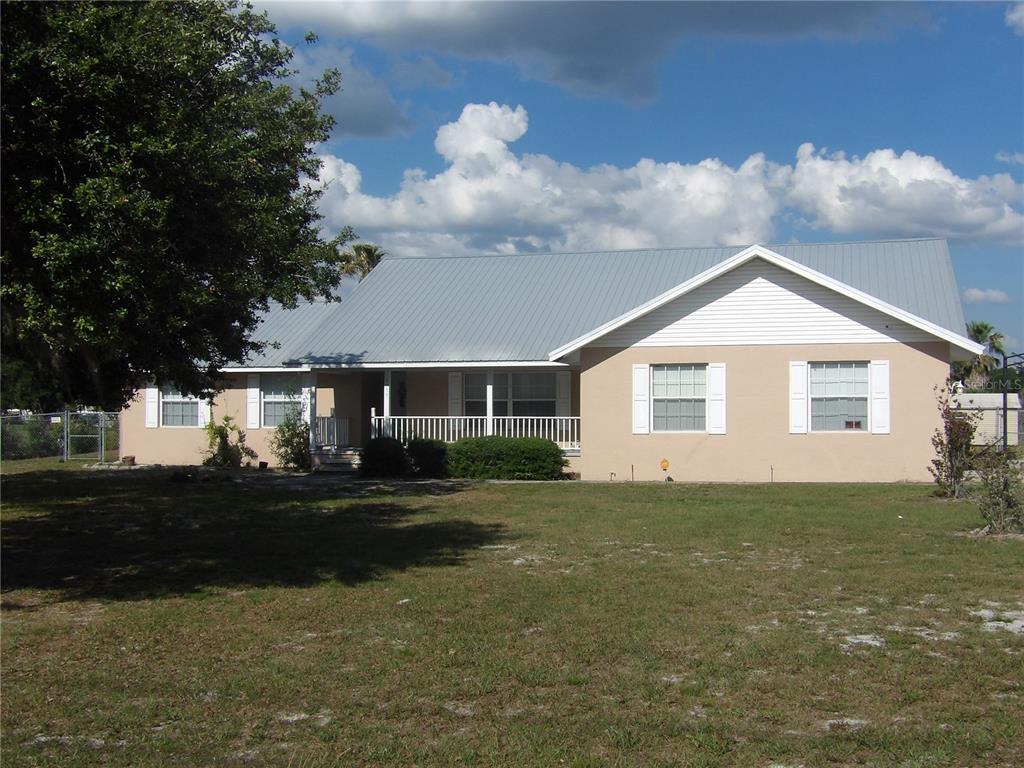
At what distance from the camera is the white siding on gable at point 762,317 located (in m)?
19.9

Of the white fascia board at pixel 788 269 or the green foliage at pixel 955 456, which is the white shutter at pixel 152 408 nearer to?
the white fascia board at pixel 788 269

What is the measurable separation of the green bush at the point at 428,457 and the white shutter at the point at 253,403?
5.63 m

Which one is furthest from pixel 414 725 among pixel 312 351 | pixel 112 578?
pixel 312 351

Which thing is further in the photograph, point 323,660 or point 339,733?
point 323,660

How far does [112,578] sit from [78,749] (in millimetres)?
5444

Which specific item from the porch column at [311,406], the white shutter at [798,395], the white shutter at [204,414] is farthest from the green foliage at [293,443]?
the white shutter at [798,395]

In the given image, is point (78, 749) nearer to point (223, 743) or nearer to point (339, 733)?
point (223, 743)

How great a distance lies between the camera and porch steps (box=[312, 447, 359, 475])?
2447cm

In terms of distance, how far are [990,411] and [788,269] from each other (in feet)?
43.0

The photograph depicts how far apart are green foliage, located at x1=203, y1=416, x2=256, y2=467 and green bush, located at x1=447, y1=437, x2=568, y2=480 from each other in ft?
22.2

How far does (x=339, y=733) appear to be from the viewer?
5590 mm

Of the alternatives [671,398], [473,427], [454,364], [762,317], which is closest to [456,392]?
[473,427]

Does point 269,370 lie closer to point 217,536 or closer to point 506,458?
point 506,458

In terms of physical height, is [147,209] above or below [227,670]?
above
